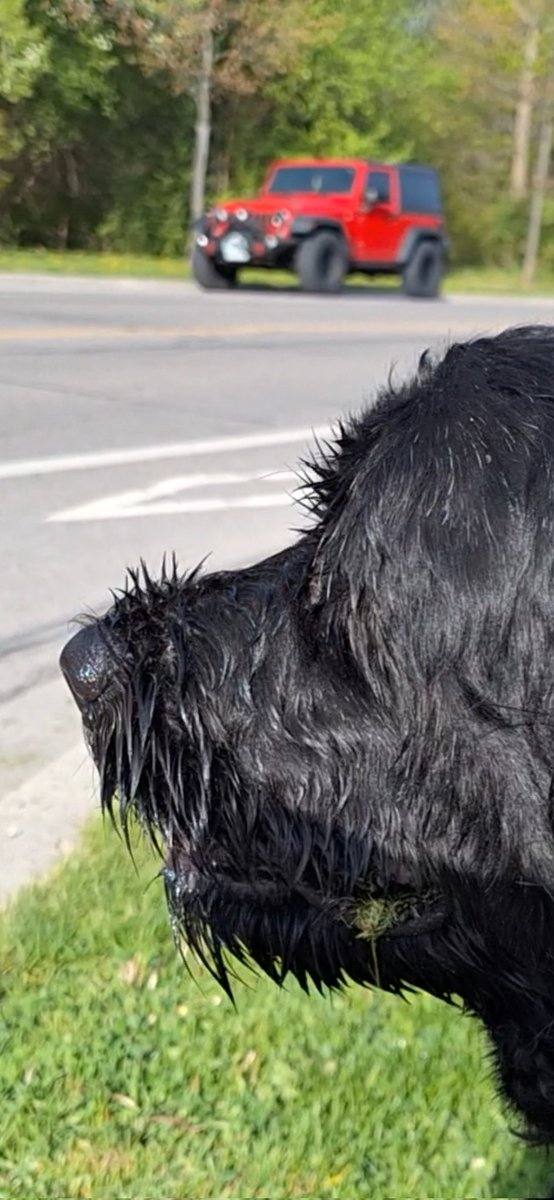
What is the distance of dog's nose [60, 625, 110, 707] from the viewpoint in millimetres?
1880

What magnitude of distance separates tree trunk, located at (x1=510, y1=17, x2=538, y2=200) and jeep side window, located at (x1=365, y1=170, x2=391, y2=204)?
1061 centimetres

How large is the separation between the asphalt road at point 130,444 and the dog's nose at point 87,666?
0.59 meters

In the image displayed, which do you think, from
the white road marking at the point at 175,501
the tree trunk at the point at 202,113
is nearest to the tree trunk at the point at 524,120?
the tree trunk at the point at 202,113

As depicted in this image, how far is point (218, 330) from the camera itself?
A: 48.0 ft

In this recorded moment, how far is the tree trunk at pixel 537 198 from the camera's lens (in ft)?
116

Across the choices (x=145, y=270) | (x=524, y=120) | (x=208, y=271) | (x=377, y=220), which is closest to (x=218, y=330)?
(x=208, y=271)

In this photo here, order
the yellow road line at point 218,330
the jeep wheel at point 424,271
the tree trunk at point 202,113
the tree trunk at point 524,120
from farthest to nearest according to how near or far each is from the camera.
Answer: the tree trunk at point 524,120
the tree trunk at point 202,113
the jeep wheel at point 424,271
the yellow road line at point 218,330

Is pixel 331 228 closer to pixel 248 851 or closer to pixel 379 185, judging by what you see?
pixel 379 185

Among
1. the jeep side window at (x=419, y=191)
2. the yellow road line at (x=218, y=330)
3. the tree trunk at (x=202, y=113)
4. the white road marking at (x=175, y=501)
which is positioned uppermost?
the tree trunk at (x=202, y=113)

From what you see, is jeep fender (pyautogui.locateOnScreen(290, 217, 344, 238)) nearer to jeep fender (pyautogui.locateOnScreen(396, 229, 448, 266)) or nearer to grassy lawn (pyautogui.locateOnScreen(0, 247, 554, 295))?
jeep fender (pyautogui.locateOnScreen(396, 229, 448, 266))

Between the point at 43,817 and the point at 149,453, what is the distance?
14.9ft

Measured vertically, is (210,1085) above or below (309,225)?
below

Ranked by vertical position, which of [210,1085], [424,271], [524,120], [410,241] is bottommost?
[210,1085]

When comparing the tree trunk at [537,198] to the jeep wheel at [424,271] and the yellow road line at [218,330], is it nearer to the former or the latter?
the jeep wheel at [424,271]
